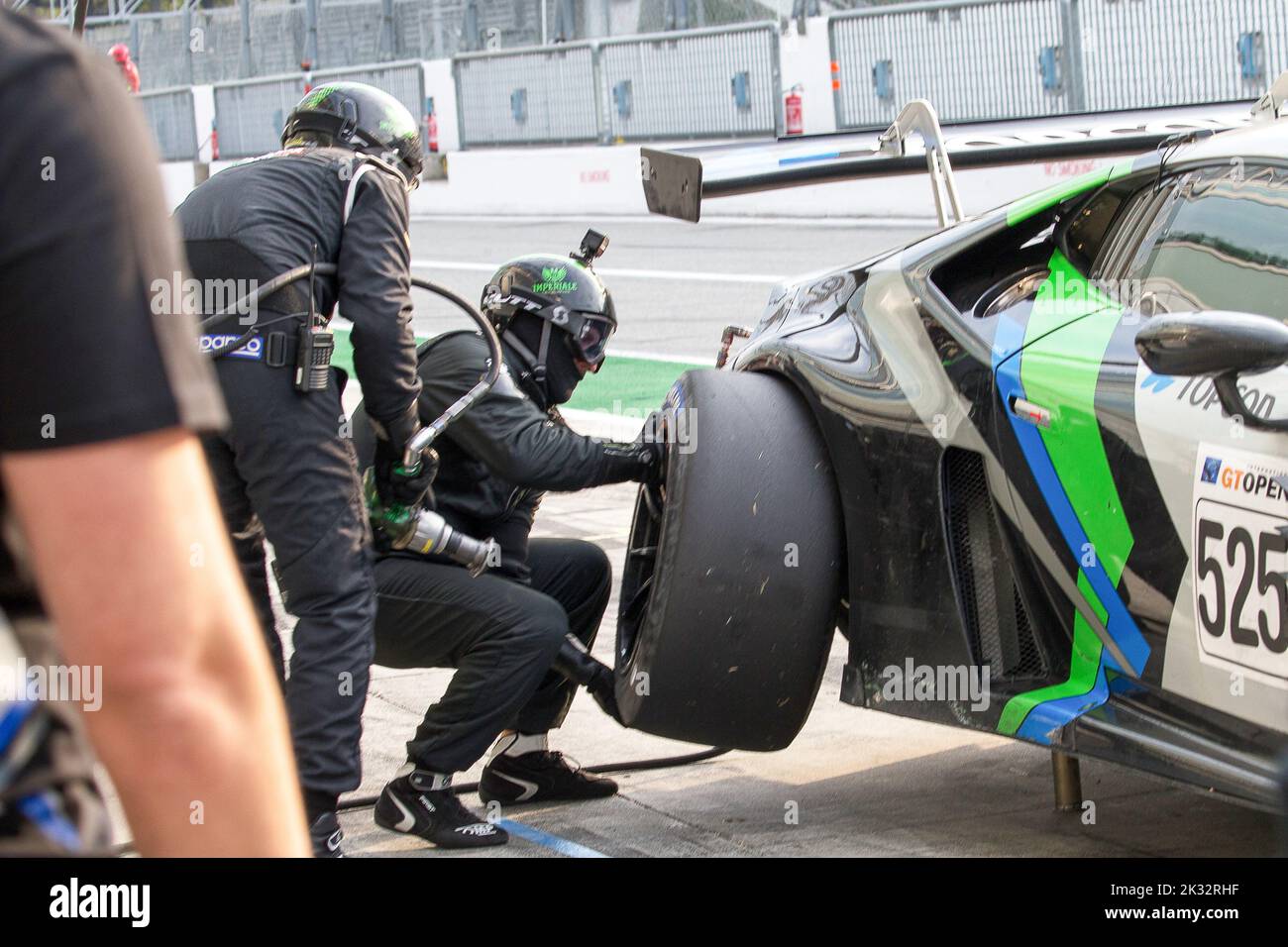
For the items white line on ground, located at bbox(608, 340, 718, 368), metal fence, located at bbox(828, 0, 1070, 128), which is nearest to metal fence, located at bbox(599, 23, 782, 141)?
metal fence, located at bbox(828, 0, 1070, 128)

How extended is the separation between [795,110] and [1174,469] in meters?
19.6

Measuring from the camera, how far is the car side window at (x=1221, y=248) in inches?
133

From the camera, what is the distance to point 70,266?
1219mm

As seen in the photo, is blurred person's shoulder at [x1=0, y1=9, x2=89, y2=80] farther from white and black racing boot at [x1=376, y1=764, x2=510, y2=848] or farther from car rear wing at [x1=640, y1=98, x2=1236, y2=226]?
car rear wing at [x1=640, y1=98, x2=1236, y2=226]

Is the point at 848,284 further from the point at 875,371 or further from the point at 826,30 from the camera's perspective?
the point at 826,30

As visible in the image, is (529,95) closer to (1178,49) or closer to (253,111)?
(253,111)

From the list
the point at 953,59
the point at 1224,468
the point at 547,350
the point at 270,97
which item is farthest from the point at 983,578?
the point at 270,97

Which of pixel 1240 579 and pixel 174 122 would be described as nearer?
pixel 1240 579

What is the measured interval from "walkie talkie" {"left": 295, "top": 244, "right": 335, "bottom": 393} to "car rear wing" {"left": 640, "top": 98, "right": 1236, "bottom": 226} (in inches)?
40.9

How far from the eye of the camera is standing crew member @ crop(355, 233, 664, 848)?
4273mm

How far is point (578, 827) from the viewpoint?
4293 mm

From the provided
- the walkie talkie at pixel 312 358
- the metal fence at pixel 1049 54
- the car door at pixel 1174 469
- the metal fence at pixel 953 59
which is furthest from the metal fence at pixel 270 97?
the car door at pixel 1174 469
